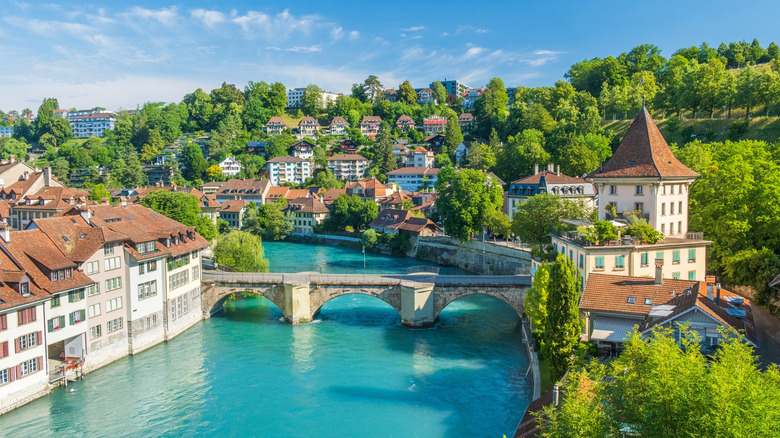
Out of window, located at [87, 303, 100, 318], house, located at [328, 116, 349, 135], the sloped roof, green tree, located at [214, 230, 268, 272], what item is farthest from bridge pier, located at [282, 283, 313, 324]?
house, located at [328, 116, 349, 135]

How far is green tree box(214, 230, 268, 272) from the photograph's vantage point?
49.8m

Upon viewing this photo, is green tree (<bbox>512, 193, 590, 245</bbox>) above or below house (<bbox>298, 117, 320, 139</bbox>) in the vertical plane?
below

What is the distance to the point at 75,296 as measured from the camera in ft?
98.6

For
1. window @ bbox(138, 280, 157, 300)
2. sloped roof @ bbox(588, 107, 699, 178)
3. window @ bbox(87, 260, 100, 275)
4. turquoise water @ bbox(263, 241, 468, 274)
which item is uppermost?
sloped roof @ bbox(588, 107, 699, 178)

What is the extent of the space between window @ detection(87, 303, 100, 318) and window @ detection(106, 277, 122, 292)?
1107 millimetres

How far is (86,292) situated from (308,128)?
4684 inches

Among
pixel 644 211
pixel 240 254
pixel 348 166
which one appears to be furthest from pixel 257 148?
pixel 644 211

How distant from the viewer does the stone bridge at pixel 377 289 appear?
40125 mm

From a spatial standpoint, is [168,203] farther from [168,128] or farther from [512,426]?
[168,128]

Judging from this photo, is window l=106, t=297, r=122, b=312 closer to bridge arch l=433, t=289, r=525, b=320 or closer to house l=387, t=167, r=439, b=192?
bridge arch l=433, t=289, r=525, b=320

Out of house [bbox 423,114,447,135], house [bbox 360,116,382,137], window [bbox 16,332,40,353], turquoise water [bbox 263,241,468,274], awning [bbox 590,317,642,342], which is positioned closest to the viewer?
awning [bbox 590,317,642,342]

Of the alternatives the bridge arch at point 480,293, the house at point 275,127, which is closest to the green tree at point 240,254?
the bridge arch at point 480,293

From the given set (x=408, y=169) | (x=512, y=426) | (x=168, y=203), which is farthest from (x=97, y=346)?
(x=408, y=169)

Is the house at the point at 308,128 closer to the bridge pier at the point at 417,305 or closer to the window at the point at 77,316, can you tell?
the bridge pier at the point at 417,305
